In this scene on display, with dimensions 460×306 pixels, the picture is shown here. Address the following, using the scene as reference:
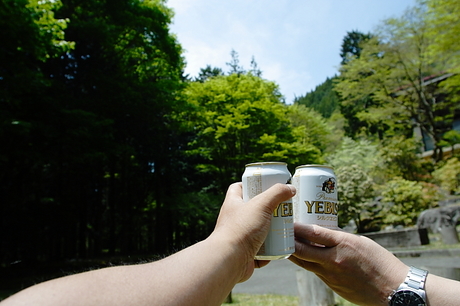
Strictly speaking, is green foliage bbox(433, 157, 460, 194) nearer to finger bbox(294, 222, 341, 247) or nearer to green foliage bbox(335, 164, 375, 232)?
green foliage bbox(335, 164, 375, 232)

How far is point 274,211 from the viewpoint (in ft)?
4.52

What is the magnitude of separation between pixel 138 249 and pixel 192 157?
643 cm

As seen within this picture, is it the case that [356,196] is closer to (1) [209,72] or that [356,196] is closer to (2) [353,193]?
(2) [353,193]

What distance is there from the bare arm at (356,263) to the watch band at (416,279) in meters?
0.02

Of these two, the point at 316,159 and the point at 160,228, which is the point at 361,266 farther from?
the point at 316,159

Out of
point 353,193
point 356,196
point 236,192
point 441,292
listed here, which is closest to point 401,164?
point 356,196

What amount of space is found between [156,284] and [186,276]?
0.09 metres

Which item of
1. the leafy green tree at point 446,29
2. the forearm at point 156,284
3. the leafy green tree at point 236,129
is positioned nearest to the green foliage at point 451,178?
the leafy green tree at point 446,29

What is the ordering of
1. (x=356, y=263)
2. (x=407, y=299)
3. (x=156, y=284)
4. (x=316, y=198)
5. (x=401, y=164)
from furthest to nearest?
(x=401, y=164) < (x=316, y=198) < (x=356, y=263) < (x=407, y=299) < (x=156, y=284)

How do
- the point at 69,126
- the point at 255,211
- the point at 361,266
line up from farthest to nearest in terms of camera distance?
the point at 69,126 < the point at 361,266 < the point at 255,211

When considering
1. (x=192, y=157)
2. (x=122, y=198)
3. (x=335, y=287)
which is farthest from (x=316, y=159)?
(x=335, y=287)

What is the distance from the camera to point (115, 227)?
17.8m

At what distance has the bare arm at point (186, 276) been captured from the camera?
0.83 meters

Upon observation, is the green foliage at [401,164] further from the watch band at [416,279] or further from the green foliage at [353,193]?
the watch band at [416,279]
